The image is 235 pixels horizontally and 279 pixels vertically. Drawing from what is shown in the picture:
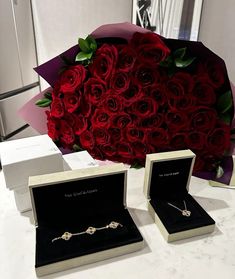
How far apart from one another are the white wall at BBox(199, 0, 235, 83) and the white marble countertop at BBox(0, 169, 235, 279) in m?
0.77

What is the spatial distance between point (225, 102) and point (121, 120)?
28 centimetres

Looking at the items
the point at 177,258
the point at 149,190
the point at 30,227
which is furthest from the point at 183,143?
the point at 30,227

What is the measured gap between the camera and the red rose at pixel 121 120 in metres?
0.65

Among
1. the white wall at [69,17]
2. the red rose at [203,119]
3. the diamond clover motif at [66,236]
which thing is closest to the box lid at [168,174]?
the red rose at [203,119]

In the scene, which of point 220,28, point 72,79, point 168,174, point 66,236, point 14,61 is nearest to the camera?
point 66,236

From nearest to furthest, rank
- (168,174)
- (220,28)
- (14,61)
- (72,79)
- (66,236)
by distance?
(66,236)
(168,174)
(72,79)
(14,61)
(220,28)

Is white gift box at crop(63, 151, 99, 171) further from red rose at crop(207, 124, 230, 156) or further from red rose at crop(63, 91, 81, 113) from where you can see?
red rose at crop(207, 124, 230, 156)

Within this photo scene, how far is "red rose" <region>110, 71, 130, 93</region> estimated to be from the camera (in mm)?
613

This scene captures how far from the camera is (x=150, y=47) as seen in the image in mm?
573

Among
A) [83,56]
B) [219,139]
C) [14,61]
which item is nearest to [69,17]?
[14,61]

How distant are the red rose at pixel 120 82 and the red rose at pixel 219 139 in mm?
266

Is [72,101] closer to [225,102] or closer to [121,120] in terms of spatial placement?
[121,120]

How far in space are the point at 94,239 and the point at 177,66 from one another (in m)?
0.45

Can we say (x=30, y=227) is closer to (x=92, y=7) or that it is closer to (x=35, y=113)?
(x=35, y=113)
